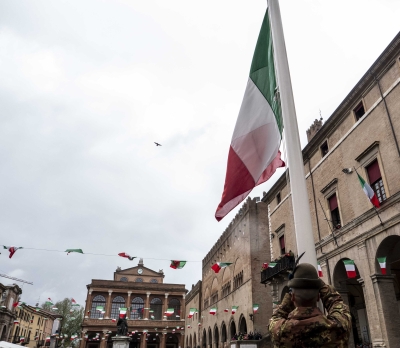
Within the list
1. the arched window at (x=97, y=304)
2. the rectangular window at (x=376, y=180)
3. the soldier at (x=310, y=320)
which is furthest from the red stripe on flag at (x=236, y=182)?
the arched window at (x=97, y=304)

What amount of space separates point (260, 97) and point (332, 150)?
1295cm

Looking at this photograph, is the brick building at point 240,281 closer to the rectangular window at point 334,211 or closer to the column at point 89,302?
the rectangular window at point 334,211

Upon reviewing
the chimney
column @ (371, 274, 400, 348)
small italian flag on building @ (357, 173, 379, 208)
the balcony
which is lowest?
column @ (371, 274, 400, 348)

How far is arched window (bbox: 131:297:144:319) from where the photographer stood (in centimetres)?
5681

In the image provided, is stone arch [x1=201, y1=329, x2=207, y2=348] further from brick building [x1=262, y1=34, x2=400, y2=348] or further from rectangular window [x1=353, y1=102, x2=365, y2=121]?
rectangular window [x1=353, y1=102, x2=365, y2=121]

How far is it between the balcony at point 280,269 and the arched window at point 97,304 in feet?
137

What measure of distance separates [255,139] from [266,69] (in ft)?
4.67

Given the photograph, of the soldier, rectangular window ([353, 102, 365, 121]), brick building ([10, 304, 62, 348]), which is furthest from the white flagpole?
brick building ([10, 304, 62, 348])

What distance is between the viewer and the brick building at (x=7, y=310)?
50.5 m

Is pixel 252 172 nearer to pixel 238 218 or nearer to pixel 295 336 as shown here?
pixel 295 336

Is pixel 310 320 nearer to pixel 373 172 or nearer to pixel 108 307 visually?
pixel 373 172

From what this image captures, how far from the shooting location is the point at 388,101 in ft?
44.9

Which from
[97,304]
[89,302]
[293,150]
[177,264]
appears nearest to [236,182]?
[293,150]

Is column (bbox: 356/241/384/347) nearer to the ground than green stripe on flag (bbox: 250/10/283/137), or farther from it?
nearer to the ground
